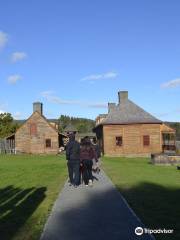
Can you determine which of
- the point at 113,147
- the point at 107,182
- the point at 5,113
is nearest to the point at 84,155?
the point at 107,182

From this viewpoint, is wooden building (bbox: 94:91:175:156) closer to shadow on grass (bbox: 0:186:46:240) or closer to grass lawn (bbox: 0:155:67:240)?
grass lawn (bbox: 0:155:67:240)

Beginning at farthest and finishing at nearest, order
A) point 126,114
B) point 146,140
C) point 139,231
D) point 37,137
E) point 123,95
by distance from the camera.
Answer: point 37,137 → point 123,95 → point 126,114 → point 146,140 → point 139,231

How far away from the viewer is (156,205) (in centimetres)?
1259

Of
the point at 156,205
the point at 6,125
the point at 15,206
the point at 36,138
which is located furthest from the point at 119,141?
the point at 156,205

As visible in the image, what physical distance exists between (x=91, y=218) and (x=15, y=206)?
11.5ft

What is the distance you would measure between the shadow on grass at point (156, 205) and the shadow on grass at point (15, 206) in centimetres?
262

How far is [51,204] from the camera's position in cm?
1326

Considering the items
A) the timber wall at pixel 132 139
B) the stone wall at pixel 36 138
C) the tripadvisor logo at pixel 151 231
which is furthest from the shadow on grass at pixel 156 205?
the stone wall at pixel 36 138

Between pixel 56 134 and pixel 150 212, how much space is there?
55.1m

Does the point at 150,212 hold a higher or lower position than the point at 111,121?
lower

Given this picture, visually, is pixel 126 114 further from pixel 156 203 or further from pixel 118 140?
pixel 156 203

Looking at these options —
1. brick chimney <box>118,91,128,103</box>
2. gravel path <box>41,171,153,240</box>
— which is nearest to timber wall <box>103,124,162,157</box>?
brick chimney <box>118,91,128,103</box>

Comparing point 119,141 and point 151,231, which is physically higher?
point 119,141

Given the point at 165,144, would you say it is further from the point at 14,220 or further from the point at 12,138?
the point at 14,220
